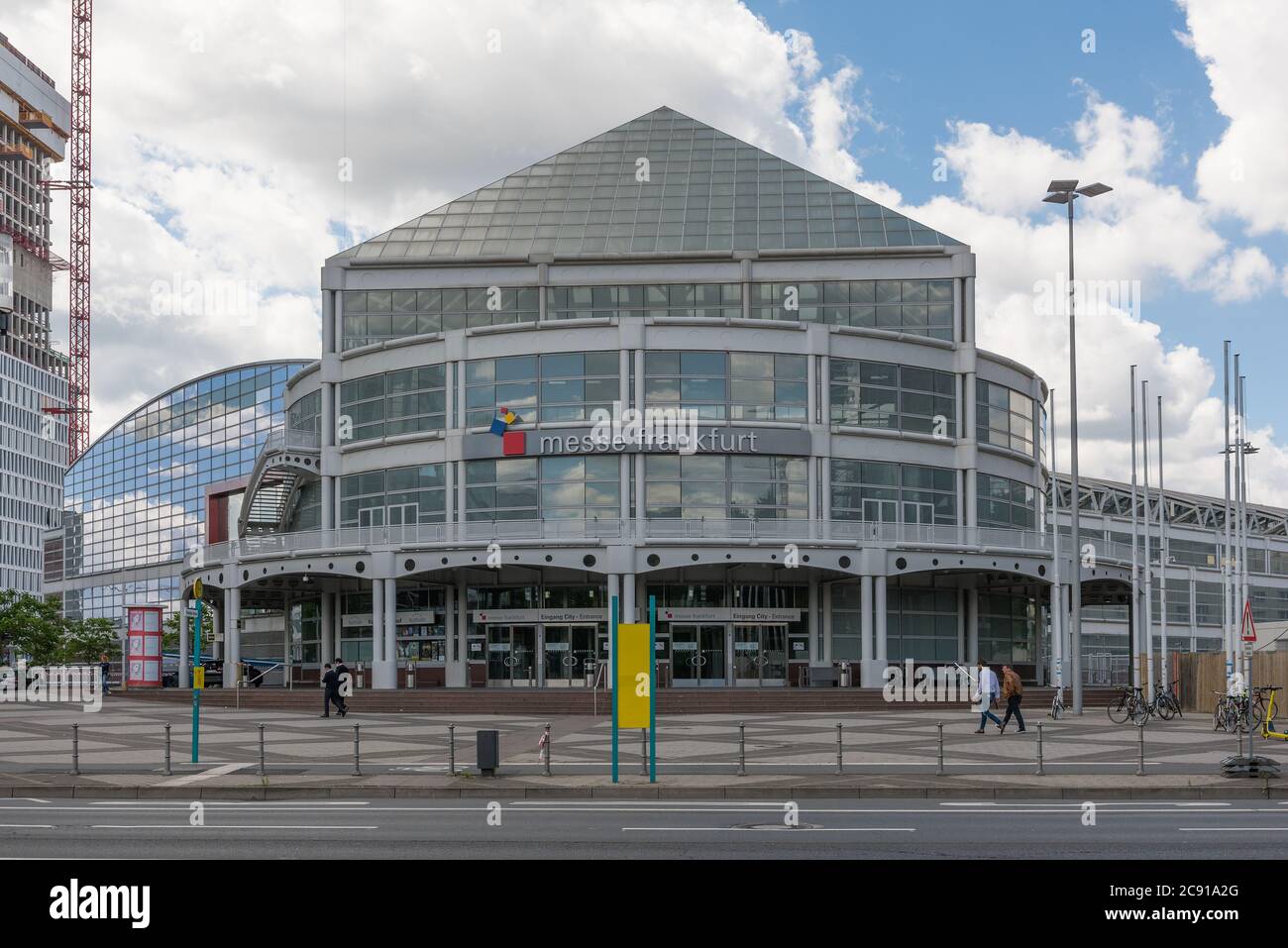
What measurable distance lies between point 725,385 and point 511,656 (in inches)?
542

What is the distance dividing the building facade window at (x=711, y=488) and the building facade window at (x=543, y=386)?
3.36 m

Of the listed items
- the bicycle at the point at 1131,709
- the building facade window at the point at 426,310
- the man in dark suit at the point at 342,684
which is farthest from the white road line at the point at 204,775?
the building facade window at the point at 426,310

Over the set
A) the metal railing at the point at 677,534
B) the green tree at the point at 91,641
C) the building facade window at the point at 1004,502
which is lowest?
the green tree at the point at 91,641

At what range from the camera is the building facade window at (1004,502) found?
59.0 m

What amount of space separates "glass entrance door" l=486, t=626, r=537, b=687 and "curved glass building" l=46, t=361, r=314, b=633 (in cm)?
3173

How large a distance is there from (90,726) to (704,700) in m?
18.0

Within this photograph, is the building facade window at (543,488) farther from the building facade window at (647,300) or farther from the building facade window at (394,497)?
the building facade window at (647,300)

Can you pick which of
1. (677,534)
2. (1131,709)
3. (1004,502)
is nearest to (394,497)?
(677,534)

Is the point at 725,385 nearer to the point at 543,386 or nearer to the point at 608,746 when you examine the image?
the point at 543,386

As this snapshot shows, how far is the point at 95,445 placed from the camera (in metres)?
116

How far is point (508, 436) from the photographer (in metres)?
54.9

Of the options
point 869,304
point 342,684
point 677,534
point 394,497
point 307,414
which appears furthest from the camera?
point 307,414
